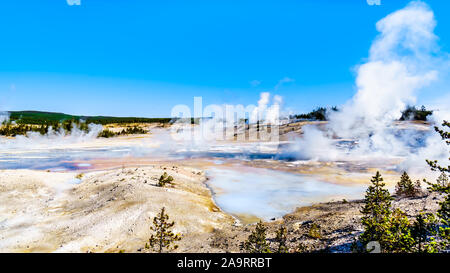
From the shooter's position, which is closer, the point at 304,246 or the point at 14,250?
the point at 304,246

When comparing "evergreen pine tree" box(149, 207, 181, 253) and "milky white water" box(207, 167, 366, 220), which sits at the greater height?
"evergreen pine tree" box(149, 207, 181, 253)

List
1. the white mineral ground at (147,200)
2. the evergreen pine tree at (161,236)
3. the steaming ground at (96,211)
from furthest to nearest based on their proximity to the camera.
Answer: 1. the white mineral ground at (147,200)
2. the steaming ground at (96,211)
3. the evergreen pine tree at (161,236)

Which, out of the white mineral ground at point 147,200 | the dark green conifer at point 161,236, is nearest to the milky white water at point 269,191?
the white mineral ground at point 147,200

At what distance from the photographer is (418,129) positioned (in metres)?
43.3

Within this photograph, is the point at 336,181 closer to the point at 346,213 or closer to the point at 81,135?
the point at 346,213

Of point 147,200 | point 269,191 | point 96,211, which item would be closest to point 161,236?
point 147,200

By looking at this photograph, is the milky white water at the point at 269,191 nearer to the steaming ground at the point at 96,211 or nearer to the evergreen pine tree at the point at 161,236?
the steaming ground at the point at 96,211

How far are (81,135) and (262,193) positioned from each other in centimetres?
5745

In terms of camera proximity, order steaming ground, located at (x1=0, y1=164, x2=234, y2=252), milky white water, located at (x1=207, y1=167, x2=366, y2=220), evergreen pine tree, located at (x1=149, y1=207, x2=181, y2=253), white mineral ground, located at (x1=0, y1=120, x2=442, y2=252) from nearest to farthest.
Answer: evergreen pine tree, located at (x1=149, y1=207, x2=181, y2=253) < steaming ground, located at (x1=0, y1=164, x2=234, y2=252) < white mineral ground, located at (x1=0, y1=120, x2=442, y2=252) < milky white water, located at (x1=207, y1=167, x2=366, y2=220)

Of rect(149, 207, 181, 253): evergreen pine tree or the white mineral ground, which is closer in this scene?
rect(149, 207, 181, 253): evergreen pine tree

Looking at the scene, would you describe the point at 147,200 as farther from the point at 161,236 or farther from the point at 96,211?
the point at 161,236

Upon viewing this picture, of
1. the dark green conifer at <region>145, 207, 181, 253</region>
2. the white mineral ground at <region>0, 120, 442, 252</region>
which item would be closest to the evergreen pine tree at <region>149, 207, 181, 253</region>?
the dark green conifer at <region>145, 207, 181, 253</region>

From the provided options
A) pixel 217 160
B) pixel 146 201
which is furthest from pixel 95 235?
pixel 217 160

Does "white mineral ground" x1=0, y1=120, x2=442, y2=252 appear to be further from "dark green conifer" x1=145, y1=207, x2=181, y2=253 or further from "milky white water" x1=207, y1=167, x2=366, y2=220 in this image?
→ "dark green conifer" x1=145, y1=207, x2=181, y2=253
